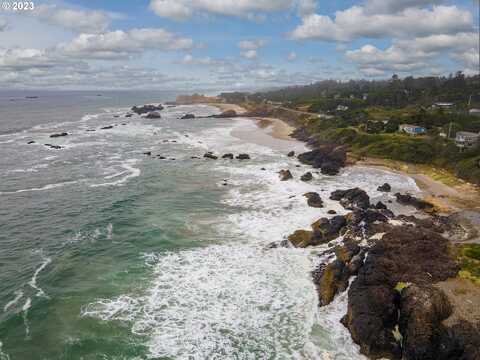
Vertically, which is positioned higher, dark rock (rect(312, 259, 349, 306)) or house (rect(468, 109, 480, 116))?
house (rect(468, 109, 480, 116))

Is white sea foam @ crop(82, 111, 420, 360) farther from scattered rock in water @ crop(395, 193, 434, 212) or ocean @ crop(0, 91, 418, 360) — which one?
scattered rock in water @ crop(395, 193, 434, 212)

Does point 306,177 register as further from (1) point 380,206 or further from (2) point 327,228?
(2) point 327,228

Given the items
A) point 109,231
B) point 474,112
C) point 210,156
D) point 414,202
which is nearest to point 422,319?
point 414,202

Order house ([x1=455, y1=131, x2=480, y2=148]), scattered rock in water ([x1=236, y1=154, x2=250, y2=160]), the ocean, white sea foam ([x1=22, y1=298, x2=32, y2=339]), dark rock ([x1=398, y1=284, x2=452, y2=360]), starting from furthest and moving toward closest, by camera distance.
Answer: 1. scattered rock in water ([x1=236, y1=154, x2=250, y2=160])
2. house ([x1=455, y1=131, x2=480, y2=148])
3. white sea foam ([x1=22, y1=298, x2=32, y2=339])
4. the ocean
5. dark rock ([x1=398, y1=284, x2=452, y2=360])

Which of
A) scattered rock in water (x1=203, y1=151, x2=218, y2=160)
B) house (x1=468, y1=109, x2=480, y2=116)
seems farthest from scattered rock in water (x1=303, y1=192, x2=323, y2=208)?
house (x1=468, y1=109, x2=480, y2=116)

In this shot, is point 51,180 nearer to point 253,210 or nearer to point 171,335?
point 253,210
